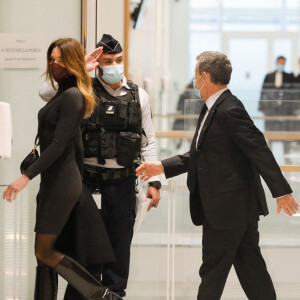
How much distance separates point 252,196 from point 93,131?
938 mm

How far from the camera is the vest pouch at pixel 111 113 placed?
3779mm

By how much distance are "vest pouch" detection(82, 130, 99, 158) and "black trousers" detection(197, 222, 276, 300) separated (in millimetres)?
738

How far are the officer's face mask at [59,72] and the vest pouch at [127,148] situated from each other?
0.49 m

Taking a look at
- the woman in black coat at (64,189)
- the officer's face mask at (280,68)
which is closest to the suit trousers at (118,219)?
the woman in black coat at (64,189)

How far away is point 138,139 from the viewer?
382 centimetres

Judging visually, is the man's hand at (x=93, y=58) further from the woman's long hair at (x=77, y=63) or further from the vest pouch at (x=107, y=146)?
the vest pouch at (x=107, y=146)

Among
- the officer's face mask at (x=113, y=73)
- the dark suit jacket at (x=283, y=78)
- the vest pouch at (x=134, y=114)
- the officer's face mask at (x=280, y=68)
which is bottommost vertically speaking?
the dark suit jacket at (x=283, y=78)

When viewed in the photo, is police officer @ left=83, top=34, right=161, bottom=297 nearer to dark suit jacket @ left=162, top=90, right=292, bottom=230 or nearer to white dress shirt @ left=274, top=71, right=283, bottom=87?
dark suit jacket @ left=162, top=90, right=292, bottom=230

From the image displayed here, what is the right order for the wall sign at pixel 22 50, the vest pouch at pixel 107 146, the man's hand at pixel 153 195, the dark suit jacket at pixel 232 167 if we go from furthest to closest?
the wall sign at pixel 22 50, the man's hand at pixel 153 195, the vest pouch at pixel 107 146, the dark suit jacket at pixel 232 167

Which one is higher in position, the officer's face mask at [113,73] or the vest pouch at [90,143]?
the officer's face mask at [113,73]

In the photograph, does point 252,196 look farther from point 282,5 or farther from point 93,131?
point 282,5

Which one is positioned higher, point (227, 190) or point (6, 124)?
point (6, 124)

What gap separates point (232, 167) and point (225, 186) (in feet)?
0.32

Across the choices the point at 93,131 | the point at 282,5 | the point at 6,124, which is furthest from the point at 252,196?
the point at 282,5
